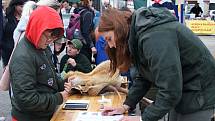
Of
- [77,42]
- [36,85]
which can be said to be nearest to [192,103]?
[36,85]

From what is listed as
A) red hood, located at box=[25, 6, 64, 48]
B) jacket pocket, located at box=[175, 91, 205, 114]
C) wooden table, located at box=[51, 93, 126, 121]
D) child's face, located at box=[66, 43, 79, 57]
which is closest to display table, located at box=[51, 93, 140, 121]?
wooden table, located at box=[51, 93, 126, 121]

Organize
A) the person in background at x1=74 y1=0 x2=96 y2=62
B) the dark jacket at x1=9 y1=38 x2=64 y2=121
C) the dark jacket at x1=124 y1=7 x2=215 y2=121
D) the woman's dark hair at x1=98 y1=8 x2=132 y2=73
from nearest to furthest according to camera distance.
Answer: the dark jacket at x1=124 y1=7 x2=215 y2=121 → the woman's dark hair at x1=98 y1=8 x2=132 y2=73 → the dark jacket at x1=9 y1=38 x2=64 y2=121 → the person in background at x1=74 y1=0 x2=96 y2=62

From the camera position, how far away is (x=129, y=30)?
1.98 meters

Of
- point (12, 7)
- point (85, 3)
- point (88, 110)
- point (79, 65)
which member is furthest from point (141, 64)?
point (85, 3)

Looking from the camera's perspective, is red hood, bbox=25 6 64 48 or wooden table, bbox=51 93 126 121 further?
wooden table, bbox=51 93 126 121

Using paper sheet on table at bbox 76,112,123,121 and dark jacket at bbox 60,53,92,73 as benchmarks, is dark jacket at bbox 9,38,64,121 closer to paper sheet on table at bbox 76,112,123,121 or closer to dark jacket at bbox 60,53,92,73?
paper sheet on table at bbox 76,112,123,121

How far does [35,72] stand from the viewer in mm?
2396

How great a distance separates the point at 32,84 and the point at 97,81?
1009 millimetres

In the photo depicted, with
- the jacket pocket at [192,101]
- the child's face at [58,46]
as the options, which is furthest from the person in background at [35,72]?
the child's face at [58,46]

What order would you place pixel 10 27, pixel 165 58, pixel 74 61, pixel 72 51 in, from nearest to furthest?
pixel 165 58 < pixel 74 61 < pixel 72 51 < pixel 10 27

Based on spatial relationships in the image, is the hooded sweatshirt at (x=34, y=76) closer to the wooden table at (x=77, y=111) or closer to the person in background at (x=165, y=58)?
the wooden table at (x=77, y=111)

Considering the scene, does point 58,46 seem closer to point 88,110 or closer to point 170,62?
point 88,110

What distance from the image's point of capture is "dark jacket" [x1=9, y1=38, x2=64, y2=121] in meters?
2.33

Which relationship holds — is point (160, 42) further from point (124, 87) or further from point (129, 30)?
point (124, 87)
